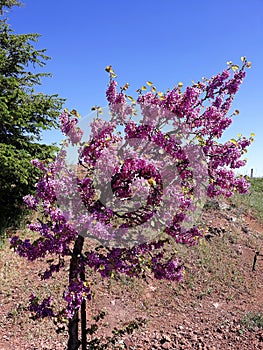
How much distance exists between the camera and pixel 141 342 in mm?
6371

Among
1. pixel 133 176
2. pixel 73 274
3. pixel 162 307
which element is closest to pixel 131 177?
pixel 133 176

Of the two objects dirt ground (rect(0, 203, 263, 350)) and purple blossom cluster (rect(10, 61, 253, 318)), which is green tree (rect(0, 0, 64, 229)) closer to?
dirt ground (rect(0, 203, 263, 350))

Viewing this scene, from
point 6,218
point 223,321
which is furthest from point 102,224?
point 6,218

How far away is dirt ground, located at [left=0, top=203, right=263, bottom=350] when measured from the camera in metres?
6.38

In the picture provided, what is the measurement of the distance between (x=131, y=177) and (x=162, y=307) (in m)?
6.02

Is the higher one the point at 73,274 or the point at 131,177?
the point at 131,177

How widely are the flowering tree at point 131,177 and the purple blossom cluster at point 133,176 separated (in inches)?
0.5

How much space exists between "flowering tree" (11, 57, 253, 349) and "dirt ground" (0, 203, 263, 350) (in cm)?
153

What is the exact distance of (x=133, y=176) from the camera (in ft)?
10.5

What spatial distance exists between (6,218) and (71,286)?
806cm

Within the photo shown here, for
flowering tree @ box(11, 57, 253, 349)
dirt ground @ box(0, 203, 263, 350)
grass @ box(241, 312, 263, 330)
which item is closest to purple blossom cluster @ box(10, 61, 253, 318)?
flowering tree @ box(11, 57, 253, 349)

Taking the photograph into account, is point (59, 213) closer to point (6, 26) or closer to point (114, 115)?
point (114, 115)

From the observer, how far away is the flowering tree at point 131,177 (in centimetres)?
346

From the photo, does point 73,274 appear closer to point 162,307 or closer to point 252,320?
point 162,307
